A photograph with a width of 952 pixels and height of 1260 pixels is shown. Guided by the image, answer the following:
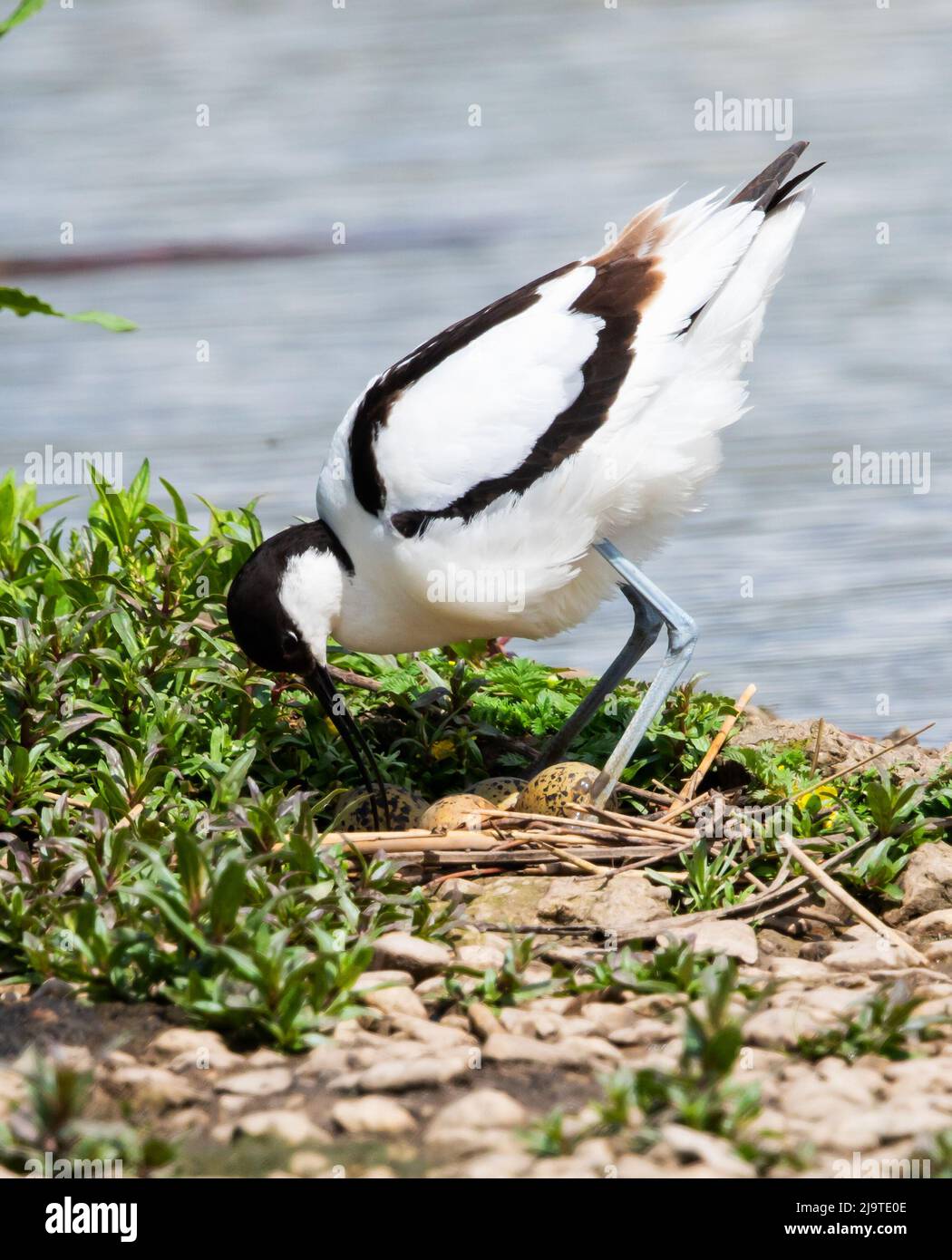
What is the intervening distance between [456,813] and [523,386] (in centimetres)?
125

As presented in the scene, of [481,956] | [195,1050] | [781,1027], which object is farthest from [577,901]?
[195,1050]

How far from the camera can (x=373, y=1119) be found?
2.64 metres

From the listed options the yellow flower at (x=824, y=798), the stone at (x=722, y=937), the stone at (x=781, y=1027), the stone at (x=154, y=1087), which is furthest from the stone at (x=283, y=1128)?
the yellow flower at (x=824, y=798)

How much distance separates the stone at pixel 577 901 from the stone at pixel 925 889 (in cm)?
60

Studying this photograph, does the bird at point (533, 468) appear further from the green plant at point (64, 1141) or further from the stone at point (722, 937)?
the green plant at point (64, 1141)

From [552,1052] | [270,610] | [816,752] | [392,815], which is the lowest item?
[552,1052]

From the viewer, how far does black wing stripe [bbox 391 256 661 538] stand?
4.39 meters

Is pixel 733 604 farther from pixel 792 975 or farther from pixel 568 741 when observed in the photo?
pixel 792 975

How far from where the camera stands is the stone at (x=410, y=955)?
332 centimetres

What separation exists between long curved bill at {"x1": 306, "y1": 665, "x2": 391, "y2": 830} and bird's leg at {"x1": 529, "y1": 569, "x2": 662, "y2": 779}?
54cm

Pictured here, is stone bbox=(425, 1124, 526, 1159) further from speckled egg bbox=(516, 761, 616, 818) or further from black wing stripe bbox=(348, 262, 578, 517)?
black wing stripe bbox=(348, 262, 578, 517)

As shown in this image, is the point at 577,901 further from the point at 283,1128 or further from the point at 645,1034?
the point at 283,1128

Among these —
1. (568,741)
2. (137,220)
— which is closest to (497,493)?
(568,741)

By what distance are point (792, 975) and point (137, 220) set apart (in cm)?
744
